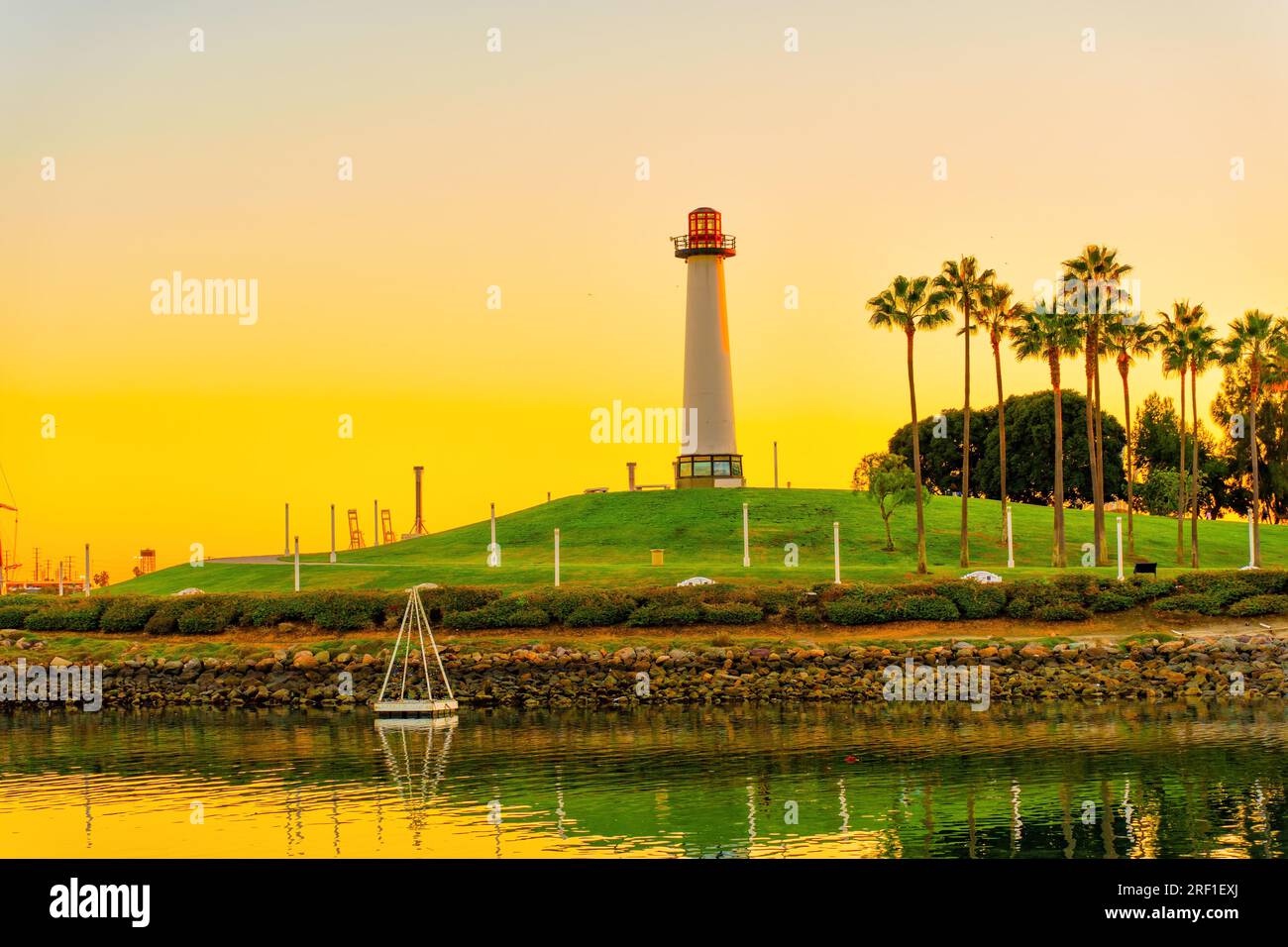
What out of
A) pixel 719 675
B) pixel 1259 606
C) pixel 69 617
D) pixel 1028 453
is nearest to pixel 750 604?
pixel 719 675

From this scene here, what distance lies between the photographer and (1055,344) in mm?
72000

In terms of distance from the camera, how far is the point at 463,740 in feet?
139

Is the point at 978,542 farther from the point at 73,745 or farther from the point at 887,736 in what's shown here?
the point at 73,745

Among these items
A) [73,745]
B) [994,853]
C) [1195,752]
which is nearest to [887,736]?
[1195,752]

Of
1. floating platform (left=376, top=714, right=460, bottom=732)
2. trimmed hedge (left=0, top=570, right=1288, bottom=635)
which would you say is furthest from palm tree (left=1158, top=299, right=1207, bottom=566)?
floating platform (left=376, top=714, right=460, bottom=732)

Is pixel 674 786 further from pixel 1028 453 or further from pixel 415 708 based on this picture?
pixel 1028 453

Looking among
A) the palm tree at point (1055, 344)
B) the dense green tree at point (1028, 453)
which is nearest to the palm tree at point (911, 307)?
the palm tree at point (1055, 344)

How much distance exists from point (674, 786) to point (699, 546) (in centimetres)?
5093

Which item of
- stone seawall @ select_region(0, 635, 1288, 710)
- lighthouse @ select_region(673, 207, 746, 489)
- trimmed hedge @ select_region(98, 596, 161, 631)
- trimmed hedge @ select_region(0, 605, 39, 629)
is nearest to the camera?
stone seawall @ select_region(0, 635, 1288, 710)

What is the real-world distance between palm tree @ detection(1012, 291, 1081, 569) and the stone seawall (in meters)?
20.3

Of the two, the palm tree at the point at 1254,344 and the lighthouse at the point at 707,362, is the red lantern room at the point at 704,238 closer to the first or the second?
the lighthouse at the point at 707,362

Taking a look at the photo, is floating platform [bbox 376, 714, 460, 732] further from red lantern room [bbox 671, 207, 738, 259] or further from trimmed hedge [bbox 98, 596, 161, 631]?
red lantern room [bbox 671, 207, 738, 259]

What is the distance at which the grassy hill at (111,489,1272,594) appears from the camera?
2707 inches
